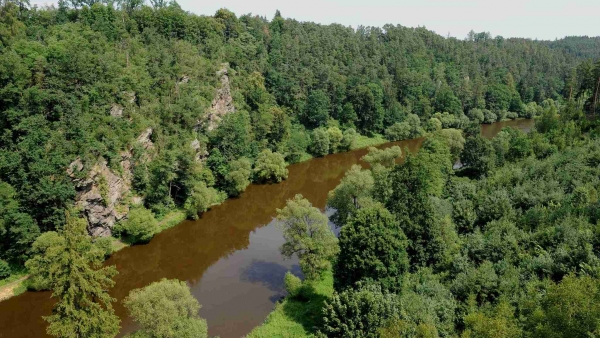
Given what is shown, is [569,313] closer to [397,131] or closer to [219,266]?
[219,266]

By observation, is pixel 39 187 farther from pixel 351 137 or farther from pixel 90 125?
pixel 351 137

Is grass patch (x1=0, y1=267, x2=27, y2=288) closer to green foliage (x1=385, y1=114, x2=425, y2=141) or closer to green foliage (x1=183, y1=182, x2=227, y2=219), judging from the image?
green foliage (x1=183, y1=182, x2=227, y2=219)

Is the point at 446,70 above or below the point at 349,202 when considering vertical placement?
above

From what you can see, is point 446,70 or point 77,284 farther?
point 446,70

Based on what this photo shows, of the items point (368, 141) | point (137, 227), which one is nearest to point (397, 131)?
point (368, 141)

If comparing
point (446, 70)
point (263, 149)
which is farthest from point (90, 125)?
point (446, 70)

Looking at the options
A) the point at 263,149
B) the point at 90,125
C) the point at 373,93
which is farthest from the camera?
the point at 373,93

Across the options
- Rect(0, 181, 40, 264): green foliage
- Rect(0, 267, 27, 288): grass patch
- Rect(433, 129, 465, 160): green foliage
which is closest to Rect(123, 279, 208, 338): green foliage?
Rect(0, 181, 40, 264): green foliage
